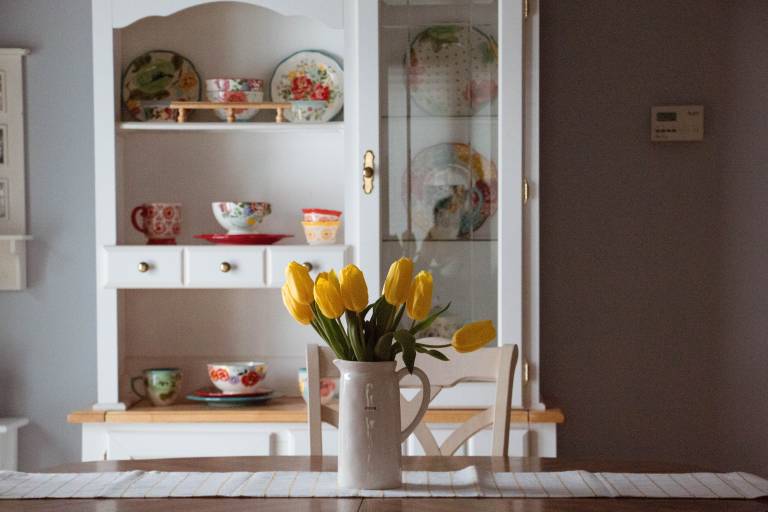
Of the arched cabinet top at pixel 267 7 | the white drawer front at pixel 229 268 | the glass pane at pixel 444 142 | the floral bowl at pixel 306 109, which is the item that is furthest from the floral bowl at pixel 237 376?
the arched cabinet top at pixel 267 7

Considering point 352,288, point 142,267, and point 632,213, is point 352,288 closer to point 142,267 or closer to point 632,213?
point 142,267

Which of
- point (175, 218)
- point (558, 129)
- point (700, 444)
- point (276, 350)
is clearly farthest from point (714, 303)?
point (175, 218)

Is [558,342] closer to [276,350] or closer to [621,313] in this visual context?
[621,313]

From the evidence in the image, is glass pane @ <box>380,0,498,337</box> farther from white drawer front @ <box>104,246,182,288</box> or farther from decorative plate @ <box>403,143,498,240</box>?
white drawer front @ <box>104,246,182,288</box>

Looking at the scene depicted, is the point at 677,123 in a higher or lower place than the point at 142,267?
higher

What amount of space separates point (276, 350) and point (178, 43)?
942 mm

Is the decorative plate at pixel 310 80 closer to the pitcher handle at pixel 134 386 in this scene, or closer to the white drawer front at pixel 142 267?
the white drawer front at pixel 142 267

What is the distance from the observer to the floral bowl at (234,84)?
278 cm

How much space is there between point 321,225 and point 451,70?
0.54m

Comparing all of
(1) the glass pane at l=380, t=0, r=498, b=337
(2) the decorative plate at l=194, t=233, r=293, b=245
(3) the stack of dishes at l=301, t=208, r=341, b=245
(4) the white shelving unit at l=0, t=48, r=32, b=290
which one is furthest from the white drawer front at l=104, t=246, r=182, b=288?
(1) the glass pane at l=380, t=0, r=498, b=337

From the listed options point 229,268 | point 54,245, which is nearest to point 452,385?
point 229,268

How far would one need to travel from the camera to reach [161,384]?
2.73 m

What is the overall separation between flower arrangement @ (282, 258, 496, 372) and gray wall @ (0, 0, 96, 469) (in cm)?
165

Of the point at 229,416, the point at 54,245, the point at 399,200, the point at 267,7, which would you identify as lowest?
the point at 229,416
